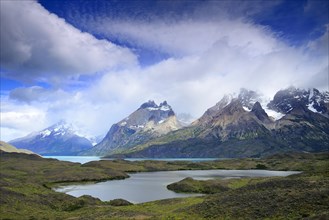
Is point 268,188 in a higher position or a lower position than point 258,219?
higher

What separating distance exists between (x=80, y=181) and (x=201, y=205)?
12996cm

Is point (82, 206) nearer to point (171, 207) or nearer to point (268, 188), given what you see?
point (171, 207)

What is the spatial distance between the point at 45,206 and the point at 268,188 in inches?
2422

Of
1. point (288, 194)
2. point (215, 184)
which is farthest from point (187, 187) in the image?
point (288, 194)

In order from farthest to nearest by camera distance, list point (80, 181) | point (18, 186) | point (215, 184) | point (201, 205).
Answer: point (80, 181), point (215, 184), point (18, 186), point (201, 205)

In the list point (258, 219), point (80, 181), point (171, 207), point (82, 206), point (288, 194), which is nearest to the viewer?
point (258, 219)

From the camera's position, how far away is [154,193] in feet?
456

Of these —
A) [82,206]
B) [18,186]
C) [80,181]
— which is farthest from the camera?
[80,181]

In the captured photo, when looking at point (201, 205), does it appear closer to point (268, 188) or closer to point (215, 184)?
point (268, 188)

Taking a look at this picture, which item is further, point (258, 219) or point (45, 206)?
point (45, 206)

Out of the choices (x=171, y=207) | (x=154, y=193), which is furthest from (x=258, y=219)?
(x=154, y=193)

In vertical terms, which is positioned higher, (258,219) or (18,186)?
(18,186)

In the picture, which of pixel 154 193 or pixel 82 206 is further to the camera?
pixel 154 193

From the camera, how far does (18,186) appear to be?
121 m
